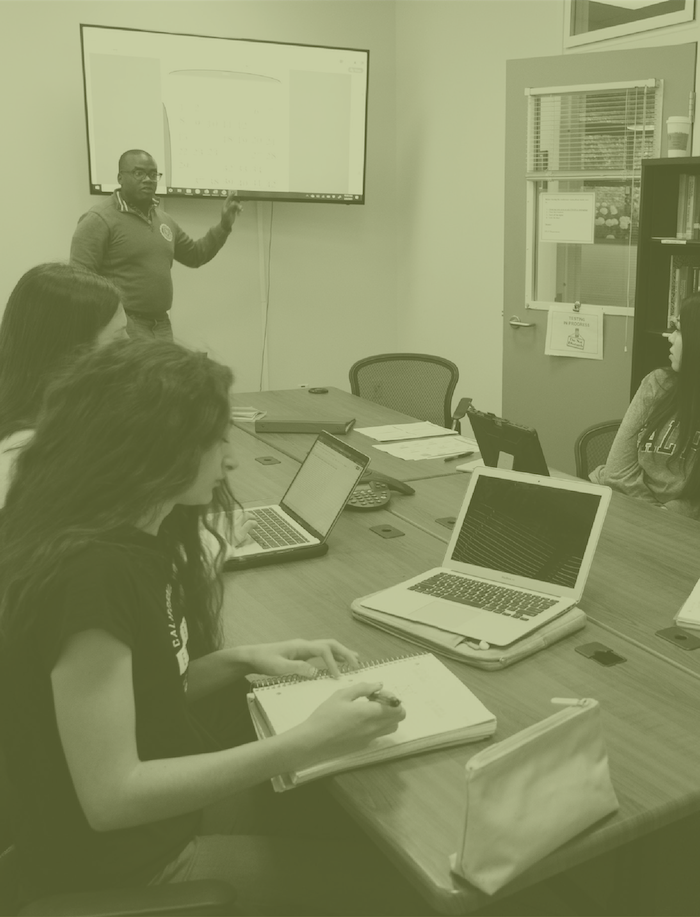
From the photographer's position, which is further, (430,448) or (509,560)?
(430,448)

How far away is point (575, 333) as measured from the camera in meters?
4.33

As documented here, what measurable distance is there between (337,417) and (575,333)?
1.55 meters

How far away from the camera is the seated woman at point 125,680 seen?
1.01 meters

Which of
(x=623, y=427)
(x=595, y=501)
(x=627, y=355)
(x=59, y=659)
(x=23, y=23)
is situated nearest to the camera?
(x=59, y=659)

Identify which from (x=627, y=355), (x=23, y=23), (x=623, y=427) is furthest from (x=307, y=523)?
(x=23, y=23)

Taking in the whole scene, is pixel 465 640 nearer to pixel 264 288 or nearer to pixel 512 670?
pixel 512 670

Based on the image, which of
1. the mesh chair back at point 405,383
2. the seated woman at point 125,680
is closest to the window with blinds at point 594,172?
the mesh chair back at point 405,383

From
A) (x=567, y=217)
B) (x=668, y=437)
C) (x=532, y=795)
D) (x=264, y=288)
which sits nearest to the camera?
(x=532, y=795)

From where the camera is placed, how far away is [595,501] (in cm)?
167

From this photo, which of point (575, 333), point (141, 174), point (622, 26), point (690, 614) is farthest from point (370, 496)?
point (622, 26)

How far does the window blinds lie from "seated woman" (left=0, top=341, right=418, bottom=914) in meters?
3.33

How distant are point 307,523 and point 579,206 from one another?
273cm

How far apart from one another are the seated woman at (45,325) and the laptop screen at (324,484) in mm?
549

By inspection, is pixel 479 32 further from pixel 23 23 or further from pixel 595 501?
pixel 595 501
